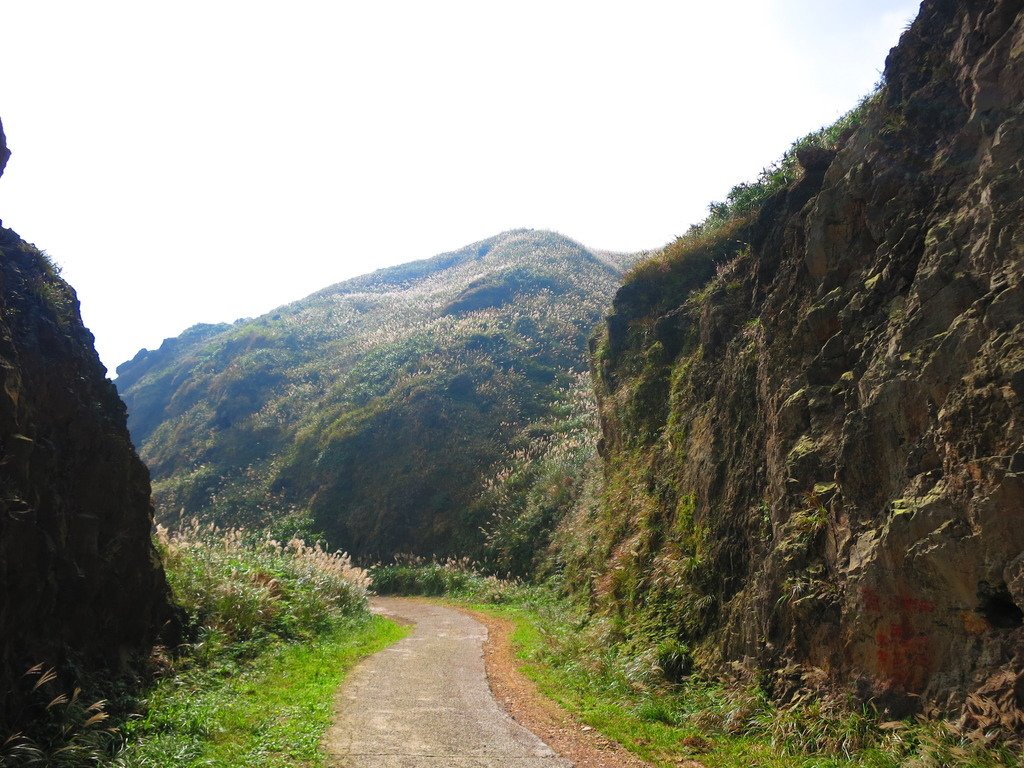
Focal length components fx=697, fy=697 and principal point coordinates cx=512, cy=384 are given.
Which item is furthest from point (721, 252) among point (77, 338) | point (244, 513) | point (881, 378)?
point (244, 513)

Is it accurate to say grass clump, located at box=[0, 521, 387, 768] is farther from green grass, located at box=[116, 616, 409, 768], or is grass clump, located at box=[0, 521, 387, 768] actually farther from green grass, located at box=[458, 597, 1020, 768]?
green grass, located at box=[458, 597, 1020, 768]

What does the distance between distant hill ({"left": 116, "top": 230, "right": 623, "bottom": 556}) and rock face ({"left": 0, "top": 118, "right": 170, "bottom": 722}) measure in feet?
62.2

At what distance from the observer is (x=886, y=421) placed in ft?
22.8

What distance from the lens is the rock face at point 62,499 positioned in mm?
6680

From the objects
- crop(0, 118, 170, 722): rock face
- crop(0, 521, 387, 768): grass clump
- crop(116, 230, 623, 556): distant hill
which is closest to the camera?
crop(0, 521, 387, 768): grass clump

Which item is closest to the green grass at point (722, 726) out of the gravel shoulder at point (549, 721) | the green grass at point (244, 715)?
the gravel shoulder at point (549, 721)

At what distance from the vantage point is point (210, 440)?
144 ft

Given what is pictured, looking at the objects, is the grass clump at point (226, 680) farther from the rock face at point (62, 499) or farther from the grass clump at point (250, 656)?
the rock face at point (62, 499)

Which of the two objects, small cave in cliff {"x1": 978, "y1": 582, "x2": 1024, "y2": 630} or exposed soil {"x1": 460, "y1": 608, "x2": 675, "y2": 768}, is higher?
small cave in cliff {"x1": 978, "y1": 582, "x2": 1024, "y2": 630}

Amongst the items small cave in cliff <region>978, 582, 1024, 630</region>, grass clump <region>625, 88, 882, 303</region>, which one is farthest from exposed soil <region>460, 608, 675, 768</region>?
grass clump <region>625, 88, 882, 303</region>

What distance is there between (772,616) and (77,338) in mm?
9588

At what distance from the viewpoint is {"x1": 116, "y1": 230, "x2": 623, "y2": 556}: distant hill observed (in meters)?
32.0

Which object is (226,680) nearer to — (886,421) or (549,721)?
(549,721)

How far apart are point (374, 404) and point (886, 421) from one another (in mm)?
33822
